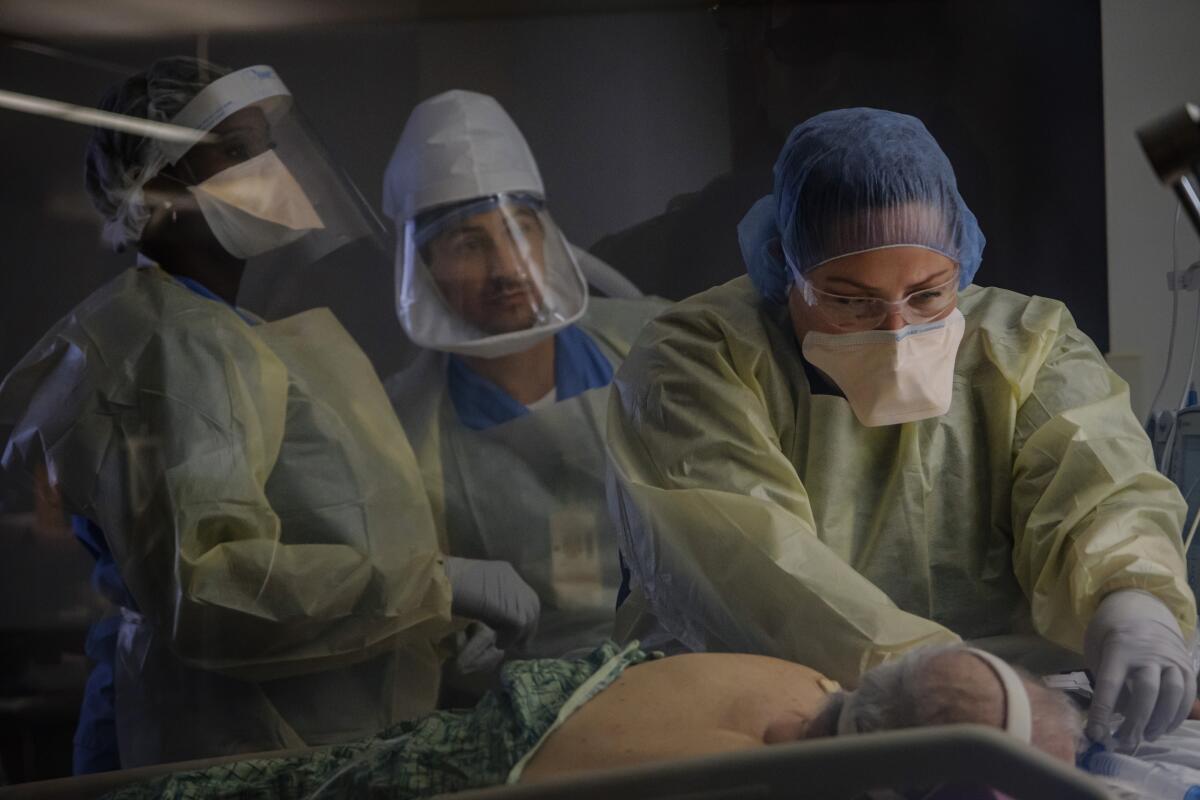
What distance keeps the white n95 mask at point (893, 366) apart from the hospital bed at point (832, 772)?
0.56 meters

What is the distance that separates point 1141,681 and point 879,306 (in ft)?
1.78

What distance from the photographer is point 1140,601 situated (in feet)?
4.60

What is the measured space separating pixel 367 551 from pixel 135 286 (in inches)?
19.2

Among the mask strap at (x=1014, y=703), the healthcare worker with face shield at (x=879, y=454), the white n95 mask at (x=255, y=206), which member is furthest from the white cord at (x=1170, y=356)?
the white n95 mask at (x=255, y=206)

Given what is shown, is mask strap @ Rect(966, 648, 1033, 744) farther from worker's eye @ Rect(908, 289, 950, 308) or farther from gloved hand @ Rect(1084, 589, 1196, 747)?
worker's eye @ Rect(908, 289, 950, 308)

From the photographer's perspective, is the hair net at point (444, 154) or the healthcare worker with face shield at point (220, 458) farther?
the hair net at point (444, 154)

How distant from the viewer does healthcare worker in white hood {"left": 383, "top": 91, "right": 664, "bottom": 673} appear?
1.69 metres

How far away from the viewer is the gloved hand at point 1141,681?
4.36 feet

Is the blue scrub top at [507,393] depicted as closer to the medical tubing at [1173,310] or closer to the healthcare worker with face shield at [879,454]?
the healthcare worker with face shield at [879,454]

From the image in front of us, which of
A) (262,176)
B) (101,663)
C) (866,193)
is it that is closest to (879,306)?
(866,193)

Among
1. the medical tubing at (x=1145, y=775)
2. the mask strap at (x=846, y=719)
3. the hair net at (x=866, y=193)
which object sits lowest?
the medical tubing at (x=1145, y=775)

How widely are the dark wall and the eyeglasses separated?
267mm

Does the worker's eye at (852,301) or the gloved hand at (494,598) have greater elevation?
the worker's eye at (852,301)

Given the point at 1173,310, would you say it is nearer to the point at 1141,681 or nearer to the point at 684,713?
the point at 1141,681
